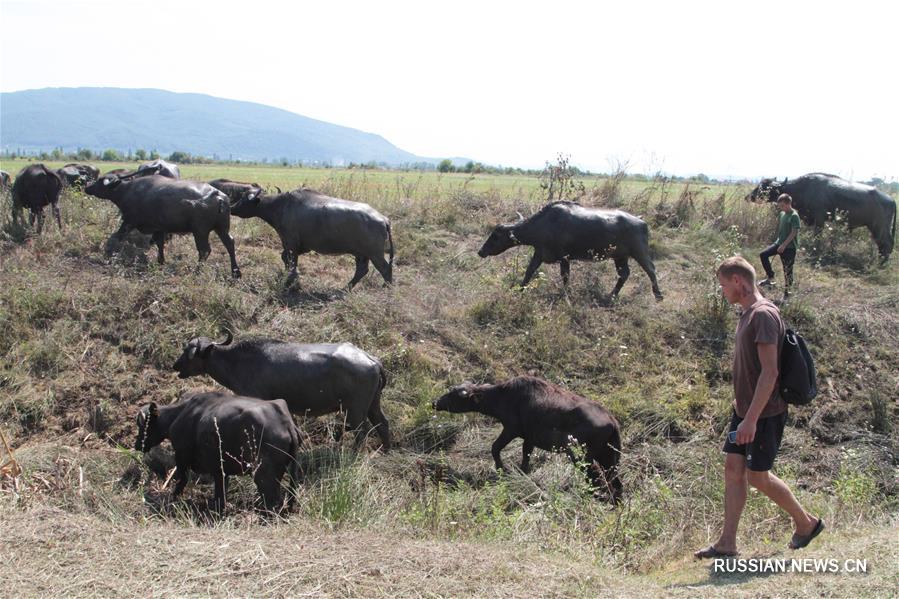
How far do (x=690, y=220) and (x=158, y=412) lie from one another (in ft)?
47.3

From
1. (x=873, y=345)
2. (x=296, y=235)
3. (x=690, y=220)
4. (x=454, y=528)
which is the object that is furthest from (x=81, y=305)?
(x=690, y=220)

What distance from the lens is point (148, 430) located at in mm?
7914

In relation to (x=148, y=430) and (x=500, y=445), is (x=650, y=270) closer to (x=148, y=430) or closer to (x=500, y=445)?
(x=500, y=445)

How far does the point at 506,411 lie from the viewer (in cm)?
866

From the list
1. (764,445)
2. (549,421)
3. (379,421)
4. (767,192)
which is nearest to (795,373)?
(764,445)

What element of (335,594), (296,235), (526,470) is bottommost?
(526,470)

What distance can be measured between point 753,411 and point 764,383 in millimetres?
207

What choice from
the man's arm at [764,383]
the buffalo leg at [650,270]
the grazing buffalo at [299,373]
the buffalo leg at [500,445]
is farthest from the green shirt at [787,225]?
the man's arm at [764,383]

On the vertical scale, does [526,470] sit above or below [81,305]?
below

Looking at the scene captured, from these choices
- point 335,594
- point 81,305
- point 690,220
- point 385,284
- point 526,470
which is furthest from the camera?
point 690,220

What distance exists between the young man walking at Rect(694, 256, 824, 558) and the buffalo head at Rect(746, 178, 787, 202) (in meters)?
13.8

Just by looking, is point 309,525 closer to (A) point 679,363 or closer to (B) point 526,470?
(B) point 526,470

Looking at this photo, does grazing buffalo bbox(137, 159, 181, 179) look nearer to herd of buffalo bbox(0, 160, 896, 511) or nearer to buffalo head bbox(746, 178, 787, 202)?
herd of buffalo bbox(0, 160, 896, 511)

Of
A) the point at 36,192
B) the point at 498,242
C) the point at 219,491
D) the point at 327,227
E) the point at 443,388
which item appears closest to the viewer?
the point at 219,491
